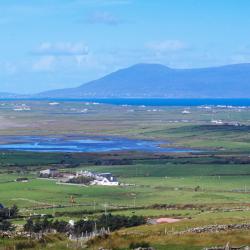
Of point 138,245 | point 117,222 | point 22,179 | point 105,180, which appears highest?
point 138,245

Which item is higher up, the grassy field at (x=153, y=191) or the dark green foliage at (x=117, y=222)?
the dark green foliage at (x=117, y=222)

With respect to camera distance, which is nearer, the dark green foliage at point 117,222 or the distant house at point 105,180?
the dark green foliage at point 117,222

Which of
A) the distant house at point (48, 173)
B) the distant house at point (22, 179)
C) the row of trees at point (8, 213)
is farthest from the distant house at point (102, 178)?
the row of trees at point (8, 213)

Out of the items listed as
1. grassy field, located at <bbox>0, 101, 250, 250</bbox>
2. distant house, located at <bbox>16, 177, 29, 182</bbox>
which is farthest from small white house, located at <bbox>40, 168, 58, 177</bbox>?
distant house, located at <bbox>16, 177, 29, 182</bbox>

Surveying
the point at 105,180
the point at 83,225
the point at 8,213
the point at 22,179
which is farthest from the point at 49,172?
the point at 83,225

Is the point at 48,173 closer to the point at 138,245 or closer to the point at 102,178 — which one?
the point at 102,178

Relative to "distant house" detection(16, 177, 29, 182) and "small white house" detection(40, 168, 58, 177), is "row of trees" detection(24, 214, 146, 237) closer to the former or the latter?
"distant house" detection(16, 177, 29, 182)

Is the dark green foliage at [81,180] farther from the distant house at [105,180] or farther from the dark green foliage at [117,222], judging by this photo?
the dark green foliage at [117,222]

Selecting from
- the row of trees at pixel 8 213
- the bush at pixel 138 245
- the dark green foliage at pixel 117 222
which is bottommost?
the row of trees at pixel 8 213
